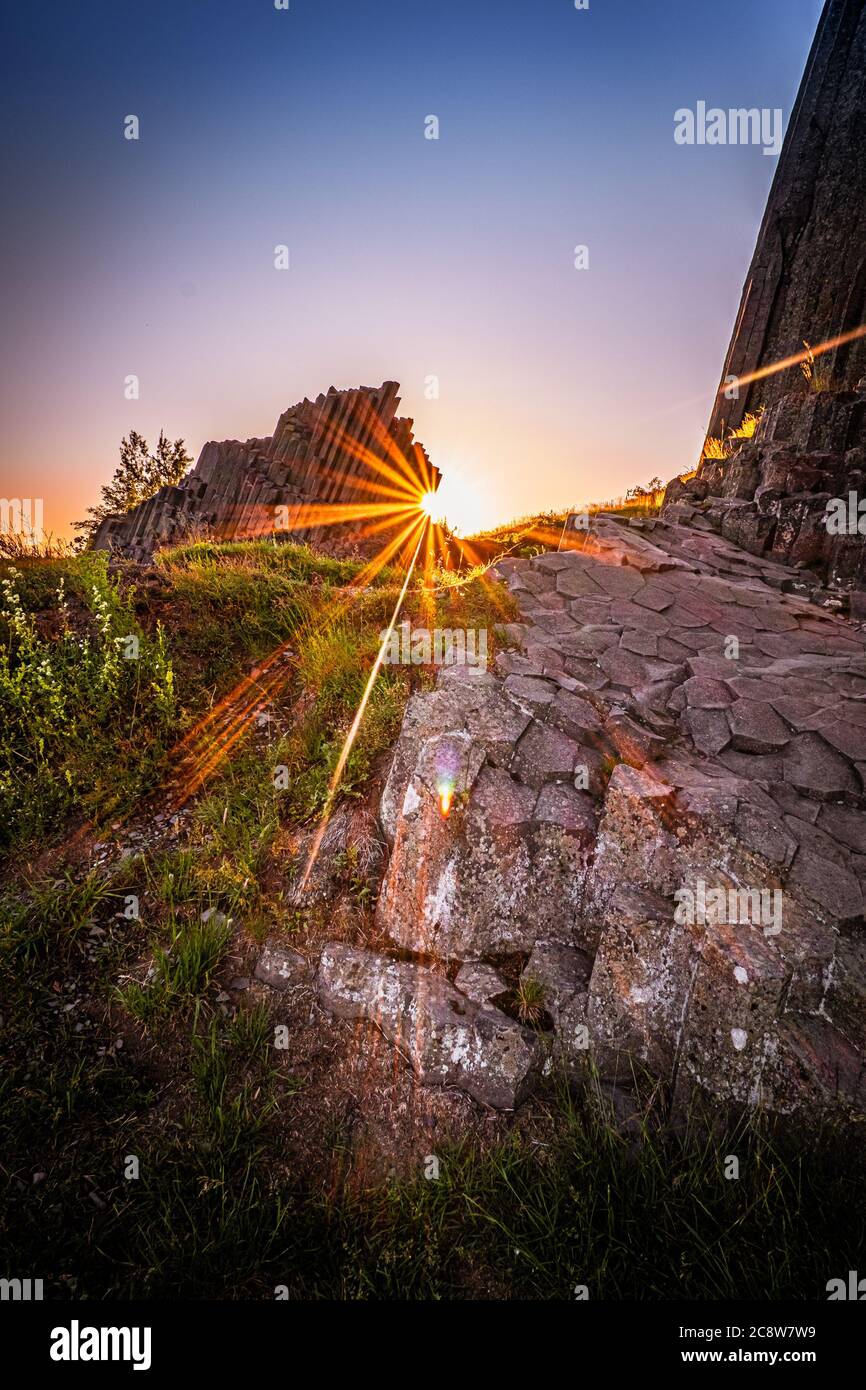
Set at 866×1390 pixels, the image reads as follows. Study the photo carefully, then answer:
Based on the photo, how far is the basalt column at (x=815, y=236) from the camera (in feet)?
48.2

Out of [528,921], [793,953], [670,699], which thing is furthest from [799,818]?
[528,921]

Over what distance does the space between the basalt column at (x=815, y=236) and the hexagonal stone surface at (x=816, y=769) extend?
13.9 m

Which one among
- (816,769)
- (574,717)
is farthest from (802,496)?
(574,717)

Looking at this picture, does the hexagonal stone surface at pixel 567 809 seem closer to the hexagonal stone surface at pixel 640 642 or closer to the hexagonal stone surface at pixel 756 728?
the hexagonal stone surface at pixel 756 728

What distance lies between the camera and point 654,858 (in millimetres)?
3355

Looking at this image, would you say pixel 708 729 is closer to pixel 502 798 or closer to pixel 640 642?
pixel 640 642

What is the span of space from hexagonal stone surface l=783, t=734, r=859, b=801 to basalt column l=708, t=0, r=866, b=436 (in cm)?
1387

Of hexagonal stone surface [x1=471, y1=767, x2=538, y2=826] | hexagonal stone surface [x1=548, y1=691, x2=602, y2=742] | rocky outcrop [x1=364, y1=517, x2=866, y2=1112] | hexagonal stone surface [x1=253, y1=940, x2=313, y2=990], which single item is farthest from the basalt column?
hexagonal stone surface [x1=253, y1=940, x2=313, y2=990]

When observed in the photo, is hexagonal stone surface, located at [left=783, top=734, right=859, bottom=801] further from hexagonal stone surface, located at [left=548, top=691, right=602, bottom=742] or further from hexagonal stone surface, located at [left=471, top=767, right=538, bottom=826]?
hexagonal stone surface, located at [left=471, top=767, right=538, bottom=826]

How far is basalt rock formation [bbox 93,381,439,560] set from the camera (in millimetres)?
19203

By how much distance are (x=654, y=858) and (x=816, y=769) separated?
58.5 inches
